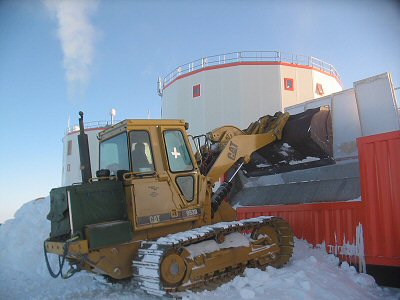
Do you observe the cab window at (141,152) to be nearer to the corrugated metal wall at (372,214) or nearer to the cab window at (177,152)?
the cab window at (177,152)

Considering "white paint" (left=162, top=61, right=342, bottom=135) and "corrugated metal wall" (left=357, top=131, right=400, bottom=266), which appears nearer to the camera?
"corrugated metal wall" (left=357, top=131, right=400, bottom=266)

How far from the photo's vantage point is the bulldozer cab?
19.0 ft

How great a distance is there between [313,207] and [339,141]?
1.55m

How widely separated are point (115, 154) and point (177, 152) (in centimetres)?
106

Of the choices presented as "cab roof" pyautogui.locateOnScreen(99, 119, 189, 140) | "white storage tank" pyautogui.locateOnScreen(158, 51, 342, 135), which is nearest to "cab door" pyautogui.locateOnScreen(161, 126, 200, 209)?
"cab roof" pyautogui.locateOnScreen(99, 119, 189, 140)

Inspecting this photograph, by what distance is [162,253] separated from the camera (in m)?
5.18

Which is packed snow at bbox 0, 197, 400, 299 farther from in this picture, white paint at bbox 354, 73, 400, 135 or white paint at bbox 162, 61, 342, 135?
white paint at bbox 162, 61, 342, 135

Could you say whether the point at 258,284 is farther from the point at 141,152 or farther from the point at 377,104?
the point at 377,104

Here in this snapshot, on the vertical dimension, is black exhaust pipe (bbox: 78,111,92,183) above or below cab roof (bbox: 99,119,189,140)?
below

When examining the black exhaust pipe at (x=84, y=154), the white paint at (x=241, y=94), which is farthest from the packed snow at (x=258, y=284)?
the white paint at (x=241, y=94)

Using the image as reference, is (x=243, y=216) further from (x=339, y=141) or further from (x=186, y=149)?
(x=186, y=149)

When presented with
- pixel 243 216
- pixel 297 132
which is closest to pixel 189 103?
pixel 243 216

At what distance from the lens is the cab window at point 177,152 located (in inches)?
247

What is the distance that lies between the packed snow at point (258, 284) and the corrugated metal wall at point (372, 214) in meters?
0.34
